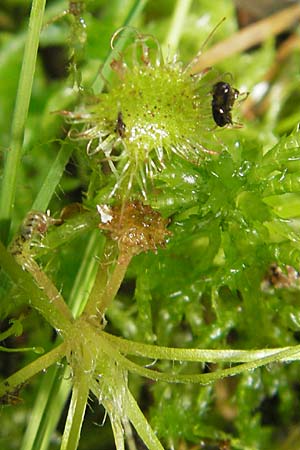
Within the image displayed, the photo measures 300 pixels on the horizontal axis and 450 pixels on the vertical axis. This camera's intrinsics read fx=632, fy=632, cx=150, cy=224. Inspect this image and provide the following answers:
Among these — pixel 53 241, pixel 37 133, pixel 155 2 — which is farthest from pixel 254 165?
pixel 155 2

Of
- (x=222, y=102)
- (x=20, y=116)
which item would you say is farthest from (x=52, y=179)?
(x=222, y=102)

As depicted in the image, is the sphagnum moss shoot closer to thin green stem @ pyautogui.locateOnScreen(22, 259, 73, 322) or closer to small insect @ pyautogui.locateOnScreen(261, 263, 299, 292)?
thin green stem @ pyautogui.locateOnScreen(22, 259, 73, 322)

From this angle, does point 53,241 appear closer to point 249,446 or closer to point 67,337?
point 67,337

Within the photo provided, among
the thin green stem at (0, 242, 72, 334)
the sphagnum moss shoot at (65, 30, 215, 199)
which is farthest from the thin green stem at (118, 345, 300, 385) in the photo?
the sphagnum moss shoot at (65, 30, 215, 199)

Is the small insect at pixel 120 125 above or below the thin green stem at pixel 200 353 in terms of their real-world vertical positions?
above

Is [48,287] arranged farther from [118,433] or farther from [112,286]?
[118,433]

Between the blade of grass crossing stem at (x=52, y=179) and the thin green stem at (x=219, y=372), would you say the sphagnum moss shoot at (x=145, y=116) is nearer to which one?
the blade of grass crossing stem at (x=52, y=179)

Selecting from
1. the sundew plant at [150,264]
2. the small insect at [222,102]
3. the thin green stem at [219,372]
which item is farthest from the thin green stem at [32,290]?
the small insect at [222,102]
